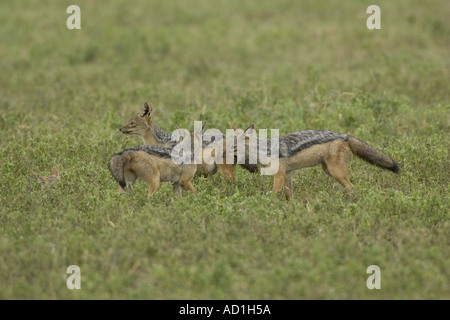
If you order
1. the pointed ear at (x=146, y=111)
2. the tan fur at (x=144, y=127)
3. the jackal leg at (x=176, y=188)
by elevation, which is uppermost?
the pointed ear at (x=146, y=111)

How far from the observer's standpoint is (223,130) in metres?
12.5

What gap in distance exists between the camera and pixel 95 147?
36.4 ft

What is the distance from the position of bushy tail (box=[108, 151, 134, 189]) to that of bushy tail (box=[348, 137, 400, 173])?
2.81 meters

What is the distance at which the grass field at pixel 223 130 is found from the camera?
6.92m

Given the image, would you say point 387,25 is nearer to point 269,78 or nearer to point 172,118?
point 269,78

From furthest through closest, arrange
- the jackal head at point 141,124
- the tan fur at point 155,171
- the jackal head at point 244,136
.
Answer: the jackal head at point 141,124
the jackal head at point 244,136
the tan fur at point 155,171

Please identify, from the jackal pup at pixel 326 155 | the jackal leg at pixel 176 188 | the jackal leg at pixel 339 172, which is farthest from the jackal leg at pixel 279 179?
the jackal leg at pixel 176 188

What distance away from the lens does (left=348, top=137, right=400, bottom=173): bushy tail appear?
31.0 feet

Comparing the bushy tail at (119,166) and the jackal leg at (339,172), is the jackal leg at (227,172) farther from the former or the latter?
the bushy tail at (119,166)

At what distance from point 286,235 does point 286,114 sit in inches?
212

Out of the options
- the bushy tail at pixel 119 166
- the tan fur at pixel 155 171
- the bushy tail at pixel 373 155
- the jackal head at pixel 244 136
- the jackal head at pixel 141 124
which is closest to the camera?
the bushy tail at pixel 119 166

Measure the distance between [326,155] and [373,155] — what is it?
22.8 inches

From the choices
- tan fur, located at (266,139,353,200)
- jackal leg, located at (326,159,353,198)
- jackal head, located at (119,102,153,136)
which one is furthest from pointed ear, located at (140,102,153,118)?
jackal leg, located at (326,159,353,198)

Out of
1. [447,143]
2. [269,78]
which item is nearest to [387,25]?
[269,78]
